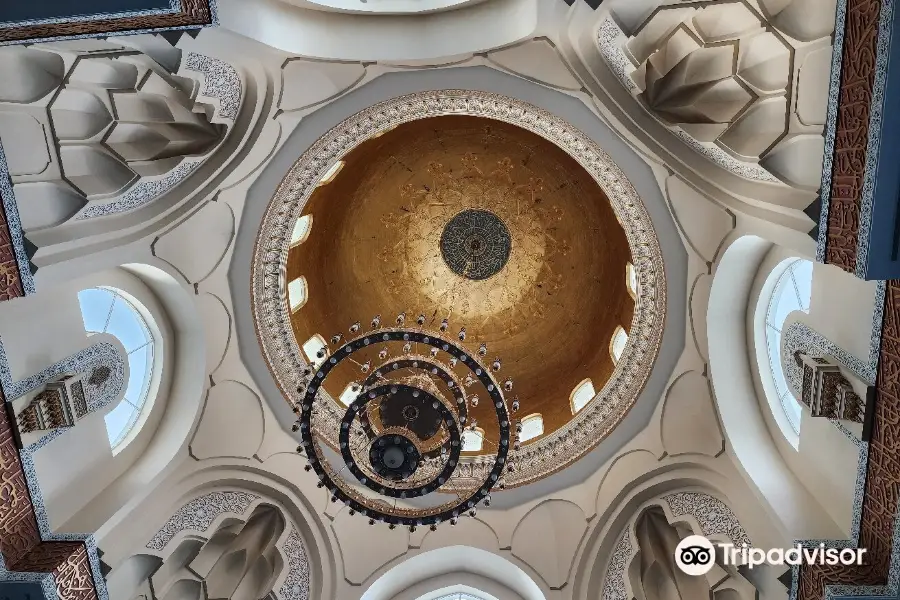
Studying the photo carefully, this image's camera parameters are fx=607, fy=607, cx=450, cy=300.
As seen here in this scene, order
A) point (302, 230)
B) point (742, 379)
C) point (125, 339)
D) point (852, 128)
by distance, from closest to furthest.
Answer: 1. point (852, 128)
2. point (125, 339)
3. point (742, 379)
4. point (302, 230)

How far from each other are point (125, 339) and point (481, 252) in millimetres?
6185

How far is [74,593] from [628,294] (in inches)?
338

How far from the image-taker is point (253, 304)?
896cm

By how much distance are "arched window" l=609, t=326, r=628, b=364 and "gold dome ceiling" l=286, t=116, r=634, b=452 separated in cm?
15

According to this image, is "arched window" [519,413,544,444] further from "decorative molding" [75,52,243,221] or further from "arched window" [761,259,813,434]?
"decorative molding" [75,52,243,221]

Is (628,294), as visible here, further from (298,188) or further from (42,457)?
(42,457)

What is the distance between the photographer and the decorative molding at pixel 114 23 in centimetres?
475

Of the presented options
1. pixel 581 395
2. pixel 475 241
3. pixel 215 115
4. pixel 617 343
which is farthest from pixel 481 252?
pixel 215 115

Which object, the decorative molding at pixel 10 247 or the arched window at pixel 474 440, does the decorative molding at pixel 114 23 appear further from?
the arched window at pixel 474 440

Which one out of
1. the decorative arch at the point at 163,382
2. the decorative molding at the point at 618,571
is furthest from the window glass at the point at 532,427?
the decorative arch at the point at 163,382

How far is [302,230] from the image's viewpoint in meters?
10.3

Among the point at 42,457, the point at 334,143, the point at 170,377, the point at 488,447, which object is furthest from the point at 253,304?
the point at 488,447

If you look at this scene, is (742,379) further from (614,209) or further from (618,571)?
(618,571)

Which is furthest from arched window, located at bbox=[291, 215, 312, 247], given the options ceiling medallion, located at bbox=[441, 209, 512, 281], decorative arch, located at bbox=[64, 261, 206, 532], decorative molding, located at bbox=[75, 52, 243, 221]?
ceiling medallion, located at bbox=[441, 209, 512, 281]
